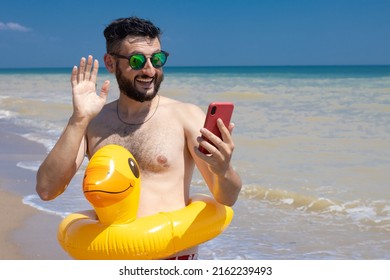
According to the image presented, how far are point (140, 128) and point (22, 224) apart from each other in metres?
2.38

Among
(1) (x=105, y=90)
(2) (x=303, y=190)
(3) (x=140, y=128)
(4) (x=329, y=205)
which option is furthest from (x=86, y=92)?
(2) (x=303, y=190)

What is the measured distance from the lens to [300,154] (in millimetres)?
7566

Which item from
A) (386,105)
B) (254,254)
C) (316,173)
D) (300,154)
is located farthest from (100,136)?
(386,105)

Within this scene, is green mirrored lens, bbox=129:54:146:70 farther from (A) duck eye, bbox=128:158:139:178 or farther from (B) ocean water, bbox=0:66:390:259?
(B) ocean water, bbox=0:66:390:259

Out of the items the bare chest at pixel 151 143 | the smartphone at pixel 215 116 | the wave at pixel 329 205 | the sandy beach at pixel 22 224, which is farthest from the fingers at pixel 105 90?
the wave at pixel 329 205

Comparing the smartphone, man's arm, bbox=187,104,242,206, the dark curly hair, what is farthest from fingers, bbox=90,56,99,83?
the smartphone

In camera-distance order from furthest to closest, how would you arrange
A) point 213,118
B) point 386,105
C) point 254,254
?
1. point 386,105
2. point 254,254
3. point 213,118

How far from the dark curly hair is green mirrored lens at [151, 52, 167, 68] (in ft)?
0.36

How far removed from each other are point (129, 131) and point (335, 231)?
8.37ft

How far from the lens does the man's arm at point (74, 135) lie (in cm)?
254

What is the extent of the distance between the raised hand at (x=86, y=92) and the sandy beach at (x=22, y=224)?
72.8 inches

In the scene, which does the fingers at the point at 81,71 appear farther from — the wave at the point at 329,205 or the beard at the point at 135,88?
the wave at the point at 329,205

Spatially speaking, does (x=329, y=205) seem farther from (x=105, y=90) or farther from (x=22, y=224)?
(x=105, y=90)
